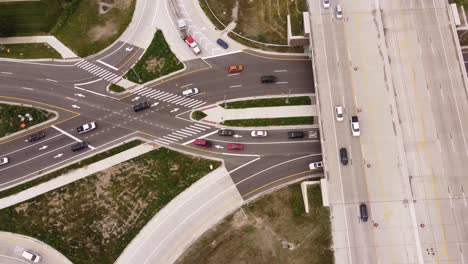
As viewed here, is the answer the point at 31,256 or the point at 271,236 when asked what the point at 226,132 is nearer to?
the point at 271,236

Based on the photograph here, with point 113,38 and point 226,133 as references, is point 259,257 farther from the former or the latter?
point 113,38

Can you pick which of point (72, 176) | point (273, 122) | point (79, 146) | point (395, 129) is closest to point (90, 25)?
point (79, 146)

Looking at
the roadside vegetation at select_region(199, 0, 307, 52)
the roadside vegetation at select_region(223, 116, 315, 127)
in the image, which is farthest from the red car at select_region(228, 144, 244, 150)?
the roadside vegetation at select_region(199, 0, 307, 52)

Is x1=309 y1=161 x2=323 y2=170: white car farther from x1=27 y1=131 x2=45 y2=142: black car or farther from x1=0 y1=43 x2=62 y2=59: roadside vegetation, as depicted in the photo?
x1=0 y1=43 x2=62 y2=59: roadside vegetation

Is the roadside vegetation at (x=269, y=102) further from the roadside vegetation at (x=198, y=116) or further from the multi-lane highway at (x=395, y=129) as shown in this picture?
the multi-lane highway at (x=395, y=129)

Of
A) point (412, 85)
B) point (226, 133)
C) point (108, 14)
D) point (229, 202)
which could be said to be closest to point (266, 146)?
point (226, 133)
